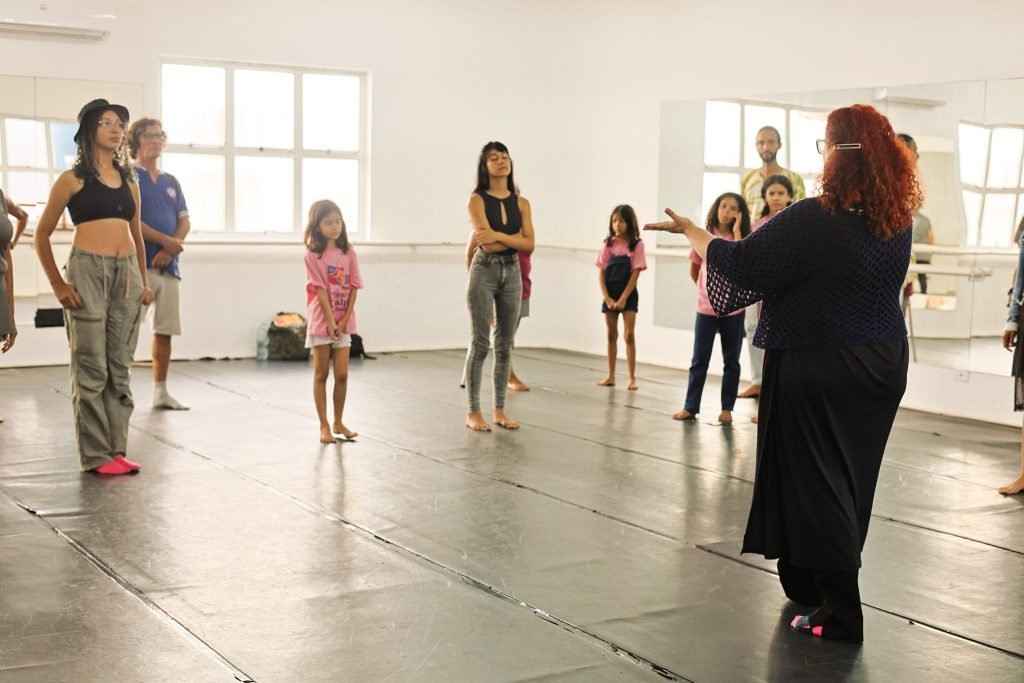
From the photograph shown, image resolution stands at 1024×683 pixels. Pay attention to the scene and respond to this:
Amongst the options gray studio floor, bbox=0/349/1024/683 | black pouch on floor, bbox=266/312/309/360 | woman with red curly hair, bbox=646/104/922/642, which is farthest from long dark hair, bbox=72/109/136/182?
black pouch on floor, bbox=266/312/309/360

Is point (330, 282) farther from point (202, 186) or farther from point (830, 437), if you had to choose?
point (202, 186)

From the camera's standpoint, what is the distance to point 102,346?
6.26m

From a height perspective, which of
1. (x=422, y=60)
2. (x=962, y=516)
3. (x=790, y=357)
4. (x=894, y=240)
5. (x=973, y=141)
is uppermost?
(x=422, y=60)

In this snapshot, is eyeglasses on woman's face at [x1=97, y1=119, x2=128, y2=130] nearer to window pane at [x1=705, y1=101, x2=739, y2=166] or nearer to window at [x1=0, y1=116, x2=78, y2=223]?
window at [x1=0, y1=116, x2=78, y2=223]

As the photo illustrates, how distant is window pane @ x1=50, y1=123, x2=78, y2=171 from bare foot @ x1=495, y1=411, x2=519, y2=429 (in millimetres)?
4995

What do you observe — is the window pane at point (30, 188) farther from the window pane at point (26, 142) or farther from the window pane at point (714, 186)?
the window pane at point (714, 186)

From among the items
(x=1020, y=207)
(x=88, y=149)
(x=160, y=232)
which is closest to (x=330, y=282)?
(x=88, y=149)

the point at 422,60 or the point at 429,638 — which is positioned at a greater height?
the point at 422,60

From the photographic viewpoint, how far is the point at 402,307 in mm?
12711

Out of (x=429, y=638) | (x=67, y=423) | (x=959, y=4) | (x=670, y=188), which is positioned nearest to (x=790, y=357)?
(x=429, y=638)

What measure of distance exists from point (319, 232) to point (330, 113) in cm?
539

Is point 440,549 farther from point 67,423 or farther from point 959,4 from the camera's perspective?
point 959,4

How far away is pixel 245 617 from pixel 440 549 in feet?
3.66

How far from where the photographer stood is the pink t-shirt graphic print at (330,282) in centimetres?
725
